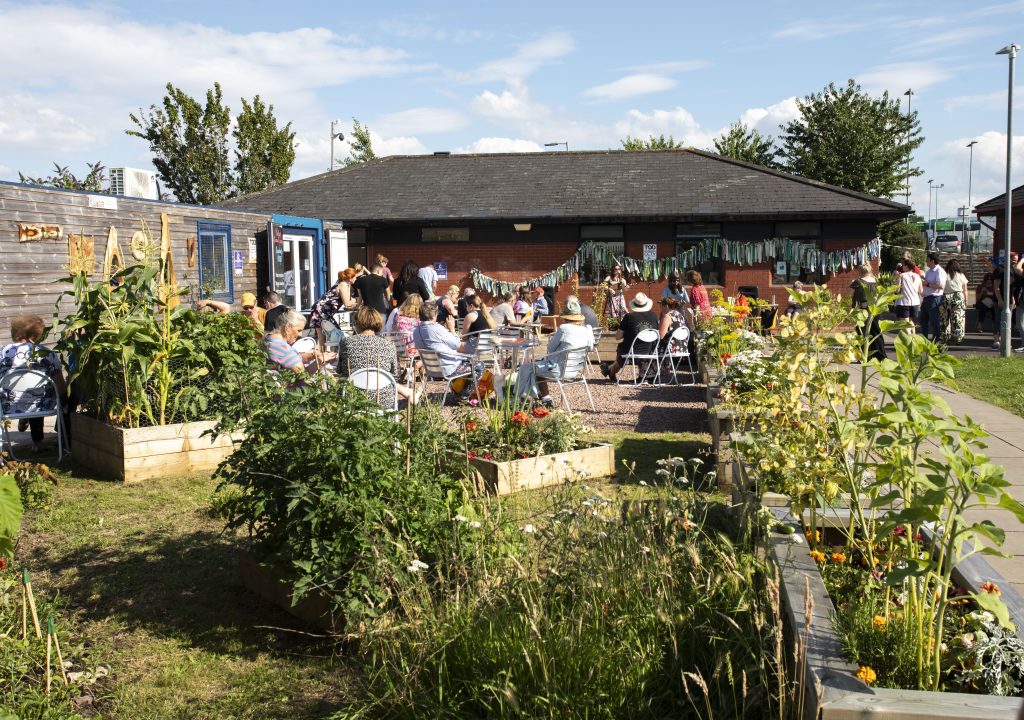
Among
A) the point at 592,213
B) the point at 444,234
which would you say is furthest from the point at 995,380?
the point at 444,234

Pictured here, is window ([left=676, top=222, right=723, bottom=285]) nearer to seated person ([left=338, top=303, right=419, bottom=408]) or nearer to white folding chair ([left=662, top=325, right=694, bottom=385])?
white folding chair ([left=662, top=325, right=694, bottom=385])

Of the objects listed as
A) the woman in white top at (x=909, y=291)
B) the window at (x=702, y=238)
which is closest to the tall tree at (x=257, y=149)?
the window at (x=702, y=238)

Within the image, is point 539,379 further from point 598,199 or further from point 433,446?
point 598,199

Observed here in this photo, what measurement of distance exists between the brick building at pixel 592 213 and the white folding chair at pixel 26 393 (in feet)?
55.3

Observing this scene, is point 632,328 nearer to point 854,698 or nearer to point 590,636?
point 590,636

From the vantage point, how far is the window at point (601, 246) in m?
23.8

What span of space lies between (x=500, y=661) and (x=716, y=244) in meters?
21.1

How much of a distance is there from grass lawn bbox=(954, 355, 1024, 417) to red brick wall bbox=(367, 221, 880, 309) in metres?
8.30

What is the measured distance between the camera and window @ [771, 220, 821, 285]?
23000 millimetres

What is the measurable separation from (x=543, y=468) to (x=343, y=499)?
3.02 meters

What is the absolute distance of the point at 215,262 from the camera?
16984 millimetres

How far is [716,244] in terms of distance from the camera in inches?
915

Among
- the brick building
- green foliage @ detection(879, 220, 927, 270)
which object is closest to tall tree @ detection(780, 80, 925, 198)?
green foliage @ detection(879, 220, 927, 270)

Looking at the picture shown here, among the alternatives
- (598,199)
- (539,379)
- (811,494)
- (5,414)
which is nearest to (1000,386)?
(539,379)
